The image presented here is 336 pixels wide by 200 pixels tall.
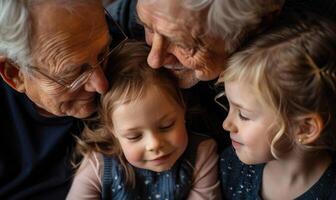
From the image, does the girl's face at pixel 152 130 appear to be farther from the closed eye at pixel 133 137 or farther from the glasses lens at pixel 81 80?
the glasses lens at pixel 81 80

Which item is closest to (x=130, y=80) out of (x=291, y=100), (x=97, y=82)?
(x=97, y=82)

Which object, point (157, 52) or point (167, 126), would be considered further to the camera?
point (167, 126)

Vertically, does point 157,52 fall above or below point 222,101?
above

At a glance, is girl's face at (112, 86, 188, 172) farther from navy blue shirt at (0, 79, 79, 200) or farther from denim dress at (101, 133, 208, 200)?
navy blue shirt at (0, 79, 79, 200)

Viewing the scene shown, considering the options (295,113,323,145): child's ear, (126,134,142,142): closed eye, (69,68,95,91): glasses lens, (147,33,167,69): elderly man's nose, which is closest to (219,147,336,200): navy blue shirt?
(295,113,323,145): child's ear

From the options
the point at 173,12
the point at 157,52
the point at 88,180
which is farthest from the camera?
the point at 88,180

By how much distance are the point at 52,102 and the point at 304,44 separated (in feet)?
2.44

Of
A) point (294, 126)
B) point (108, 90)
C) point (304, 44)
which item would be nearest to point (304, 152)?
point (294, 126)

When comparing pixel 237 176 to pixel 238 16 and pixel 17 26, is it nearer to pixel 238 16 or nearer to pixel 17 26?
pixel 238 16

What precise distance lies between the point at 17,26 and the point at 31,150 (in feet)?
1.63

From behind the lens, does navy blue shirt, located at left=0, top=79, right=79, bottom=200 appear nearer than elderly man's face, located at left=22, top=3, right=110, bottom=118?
No

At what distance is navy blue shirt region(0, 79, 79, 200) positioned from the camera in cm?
164

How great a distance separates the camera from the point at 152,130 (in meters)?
1.50

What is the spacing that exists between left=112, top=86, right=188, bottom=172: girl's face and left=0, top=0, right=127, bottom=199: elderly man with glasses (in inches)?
4.6
